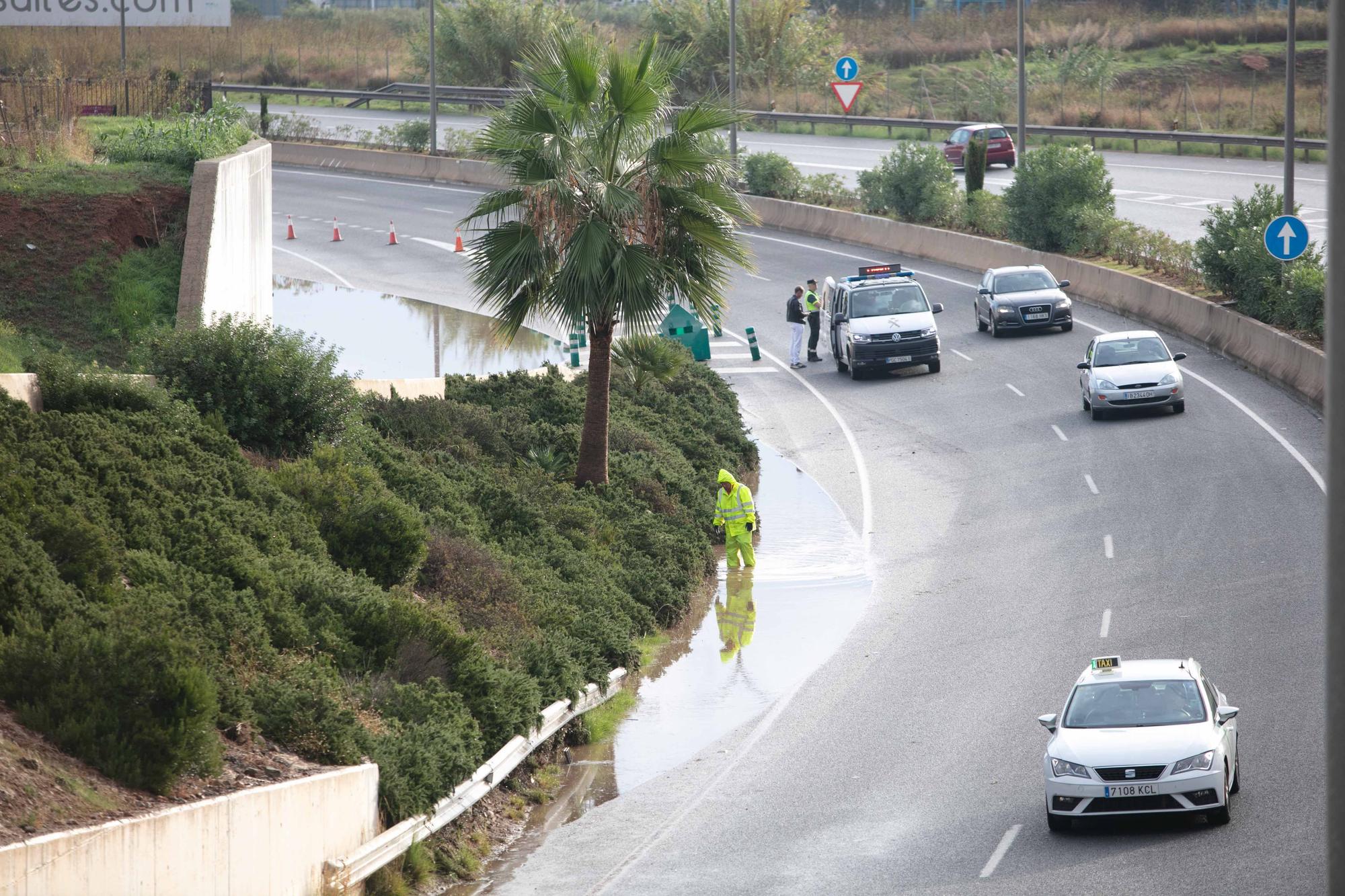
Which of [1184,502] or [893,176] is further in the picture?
[893,176]

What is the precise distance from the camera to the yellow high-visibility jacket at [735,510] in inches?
916

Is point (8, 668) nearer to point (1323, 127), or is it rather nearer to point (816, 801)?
point (816, 801)

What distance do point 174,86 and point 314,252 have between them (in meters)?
9.82

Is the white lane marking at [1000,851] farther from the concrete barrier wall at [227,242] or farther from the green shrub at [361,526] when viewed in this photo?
the concrete barrier wall at [227,242]

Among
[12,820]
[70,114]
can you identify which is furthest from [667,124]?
[12,820]

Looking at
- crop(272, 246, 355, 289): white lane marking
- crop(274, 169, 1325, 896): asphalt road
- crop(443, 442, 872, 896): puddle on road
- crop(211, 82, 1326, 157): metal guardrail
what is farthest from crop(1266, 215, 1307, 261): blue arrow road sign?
crop(272, 246, 355, 289): white lane marking

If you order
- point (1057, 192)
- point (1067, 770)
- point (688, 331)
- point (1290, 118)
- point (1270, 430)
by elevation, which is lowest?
point (1067, 770)

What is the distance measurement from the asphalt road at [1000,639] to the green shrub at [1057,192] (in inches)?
154

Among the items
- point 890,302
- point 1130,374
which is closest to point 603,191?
point 1130,374

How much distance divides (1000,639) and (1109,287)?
20923 mm

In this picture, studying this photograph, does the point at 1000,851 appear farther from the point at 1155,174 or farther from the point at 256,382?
the point at 1155,174

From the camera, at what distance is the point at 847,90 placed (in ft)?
249

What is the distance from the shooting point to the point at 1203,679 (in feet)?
47.0

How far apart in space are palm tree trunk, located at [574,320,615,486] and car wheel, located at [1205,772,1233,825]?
464 inches
